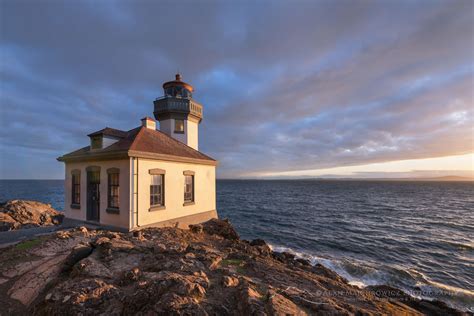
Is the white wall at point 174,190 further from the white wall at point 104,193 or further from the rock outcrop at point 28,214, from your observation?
the rock outcrop at point 28,214

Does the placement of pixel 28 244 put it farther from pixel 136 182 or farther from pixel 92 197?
pixel 92 197

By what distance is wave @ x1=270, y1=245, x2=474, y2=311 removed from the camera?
10312mm

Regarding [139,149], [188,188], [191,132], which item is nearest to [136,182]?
[139,149]

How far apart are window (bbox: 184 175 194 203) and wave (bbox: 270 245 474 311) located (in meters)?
9.01

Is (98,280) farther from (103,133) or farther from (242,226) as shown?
(242,226)

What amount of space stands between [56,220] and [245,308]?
77.4ft

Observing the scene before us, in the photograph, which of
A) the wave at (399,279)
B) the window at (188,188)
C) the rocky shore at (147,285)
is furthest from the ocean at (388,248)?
the window at (188,188)

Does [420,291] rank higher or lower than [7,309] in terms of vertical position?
lower

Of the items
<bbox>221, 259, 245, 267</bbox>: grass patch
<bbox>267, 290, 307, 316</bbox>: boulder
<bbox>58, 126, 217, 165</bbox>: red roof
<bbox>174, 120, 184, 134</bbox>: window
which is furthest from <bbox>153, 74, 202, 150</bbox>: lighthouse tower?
<bbox>267, 290, 307, 316</bbox>: boulder

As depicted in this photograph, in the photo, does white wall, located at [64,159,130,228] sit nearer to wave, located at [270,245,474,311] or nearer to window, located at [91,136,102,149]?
window, located at [91,136,102,149]

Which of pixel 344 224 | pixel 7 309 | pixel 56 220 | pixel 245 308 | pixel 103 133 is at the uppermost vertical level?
pixel 103 133

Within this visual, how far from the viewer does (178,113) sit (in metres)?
17.0

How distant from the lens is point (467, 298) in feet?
33.6

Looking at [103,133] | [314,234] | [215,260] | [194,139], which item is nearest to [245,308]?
[215,260]
